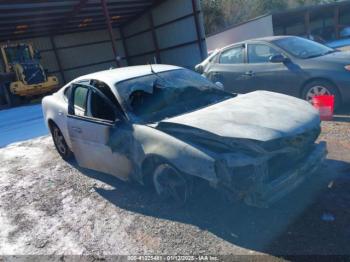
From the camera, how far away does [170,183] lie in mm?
3523

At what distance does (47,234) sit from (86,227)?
1.47 ft

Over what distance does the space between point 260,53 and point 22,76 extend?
542 inches

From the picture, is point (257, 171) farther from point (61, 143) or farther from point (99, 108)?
point (61, 143)

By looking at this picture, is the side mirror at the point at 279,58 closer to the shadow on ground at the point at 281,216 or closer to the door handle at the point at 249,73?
the door handle at the point at 249,73

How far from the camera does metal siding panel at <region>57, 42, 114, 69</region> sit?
867 inches

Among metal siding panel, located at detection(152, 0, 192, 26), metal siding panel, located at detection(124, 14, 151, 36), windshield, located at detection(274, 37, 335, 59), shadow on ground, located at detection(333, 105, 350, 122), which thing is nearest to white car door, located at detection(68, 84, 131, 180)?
shadow on ground, located at detection(333, 105, 350, 122)

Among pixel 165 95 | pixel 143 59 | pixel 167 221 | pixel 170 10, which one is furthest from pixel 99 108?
pixel 143 59

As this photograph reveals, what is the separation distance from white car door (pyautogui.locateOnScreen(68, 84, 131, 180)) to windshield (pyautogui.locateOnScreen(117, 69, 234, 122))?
0.32 meters

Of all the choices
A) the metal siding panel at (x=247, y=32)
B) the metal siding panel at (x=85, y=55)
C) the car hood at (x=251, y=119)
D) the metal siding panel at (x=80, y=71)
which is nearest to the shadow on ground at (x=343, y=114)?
the car hood at (x=251, y=119)

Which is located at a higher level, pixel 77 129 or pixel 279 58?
pixel 279 58

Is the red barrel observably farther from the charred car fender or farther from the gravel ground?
the charred car fender

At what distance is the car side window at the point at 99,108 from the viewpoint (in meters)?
4.12

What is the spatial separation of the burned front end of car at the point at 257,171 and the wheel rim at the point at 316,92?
3.26m

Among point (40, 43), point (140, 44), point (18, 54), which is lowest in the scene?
point (140, 44)
